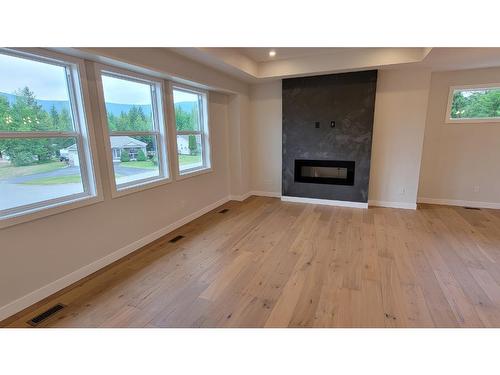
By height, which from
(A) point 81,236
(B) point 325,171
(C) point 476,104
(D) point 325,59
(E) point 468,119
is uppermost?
(D) point 325,59

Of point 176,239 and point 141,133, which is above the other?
point 141,133

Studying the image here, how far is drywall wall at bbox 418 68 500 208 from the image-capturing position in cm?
422

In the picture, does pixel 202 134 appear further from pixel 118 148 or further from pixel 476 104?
pixel 476 104

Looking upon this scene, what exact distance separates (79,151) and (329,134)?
13.0ft

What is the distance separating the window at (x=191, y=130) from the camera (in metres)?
3.88

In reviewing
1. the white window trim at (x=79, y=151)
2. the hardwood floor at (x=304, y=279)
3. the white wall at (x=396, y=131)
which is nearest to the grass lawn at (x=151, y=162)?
the white window trim at (x=79, y=151)

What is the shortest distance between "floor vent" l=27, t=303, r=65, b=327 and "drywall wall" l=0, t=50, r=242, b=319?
22 cm

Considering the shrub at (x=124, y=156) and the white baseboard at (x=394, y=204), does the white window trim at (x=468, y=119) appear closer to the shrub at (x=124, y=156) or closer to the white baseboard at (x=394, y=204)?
the white baseboard at (x=394, y=204)

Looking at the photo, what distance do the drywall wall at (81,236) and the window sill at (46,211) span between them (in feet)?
0.14

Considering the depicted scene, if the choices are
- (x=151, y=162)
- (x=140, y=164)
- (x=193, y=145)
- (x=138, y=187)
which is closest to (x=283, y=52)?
(x=193, y=145)

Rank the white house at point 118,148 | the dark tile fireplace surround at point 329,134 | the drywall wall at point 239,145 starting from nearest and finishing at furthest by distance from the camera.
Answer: the white house at point 118,148 → the dark tile fireplace surround at point 329,134 → the drywall wall at point 239,145

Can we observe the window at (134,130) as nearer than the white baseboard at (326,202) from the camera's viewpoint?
Yes

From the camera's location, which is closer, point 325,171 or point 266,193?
point 325,171

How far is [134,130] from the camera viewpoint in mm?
3105
